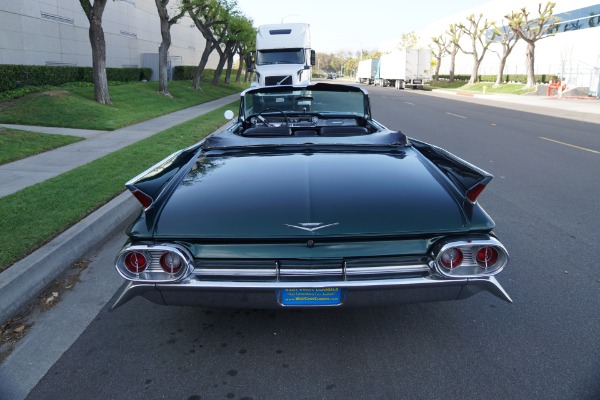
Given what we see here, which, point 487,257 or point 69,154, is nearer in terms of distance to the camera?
point 487,257

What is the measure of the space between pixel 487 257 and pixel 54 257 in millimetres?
3530

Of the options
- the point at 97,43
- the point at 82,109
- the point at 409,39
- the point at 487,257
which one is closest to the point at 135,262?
the point at 487,257

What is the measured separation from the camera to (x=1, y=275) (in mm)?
3709

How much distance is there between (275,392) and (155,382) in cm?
68

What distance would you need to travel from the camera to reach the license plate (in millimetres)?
2613

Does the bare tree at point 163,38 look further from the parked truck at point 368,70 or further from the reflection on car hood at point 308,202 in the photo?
the parked truck at point 368,70

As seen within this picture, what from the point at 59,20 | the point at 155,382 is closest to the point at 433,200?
the point at 155,382

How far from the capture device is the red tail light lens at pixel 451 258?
262 centimetres

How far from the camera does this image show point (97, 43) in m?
15.8

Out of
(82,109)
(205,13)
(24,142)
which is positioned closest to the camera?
(24,142)

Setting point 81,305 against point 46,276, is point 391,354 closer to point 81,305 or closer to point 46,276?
point 81,305

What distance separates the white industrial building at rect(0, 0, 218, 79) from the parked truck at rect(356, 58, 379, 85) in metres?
35.1

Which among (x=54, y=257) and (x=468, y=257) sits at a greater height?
(x=468, y=257)

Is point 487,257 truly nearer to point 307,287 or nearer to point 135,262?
point 307,287
